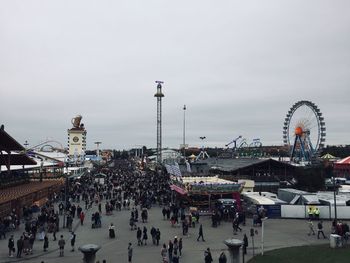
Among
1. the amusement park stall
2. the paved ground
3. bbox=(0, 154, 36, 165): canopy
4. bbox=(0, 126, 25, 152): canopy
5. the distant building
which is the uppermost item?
the distant building

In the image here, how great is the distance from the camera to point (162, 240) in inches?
938

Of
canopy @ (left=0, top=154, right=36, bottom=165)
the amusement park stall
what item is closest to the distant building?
canopy @ (left=0, top=154, right=36, bottom=165)

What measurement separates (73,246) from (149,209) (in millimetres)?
16312

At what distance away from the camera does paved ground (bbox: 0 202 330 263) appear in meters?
19.7

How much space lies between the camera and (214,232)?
86.1ft

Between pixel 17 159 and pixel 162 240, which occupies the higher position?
pixel 17 159

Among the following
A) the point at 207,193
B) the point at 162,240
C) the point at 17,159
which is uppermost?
the point at 17,159

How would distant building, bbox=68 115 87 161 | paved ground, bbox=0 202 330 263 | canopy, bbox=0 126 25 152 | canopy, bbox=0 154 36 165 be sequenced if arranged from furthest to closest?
distant building, bbox=68 115 87 161 < canopy, bbox=0 154 36 165 < canopy, bbox=0 126 25 152 < paved ground, bbox=0 202 330 263

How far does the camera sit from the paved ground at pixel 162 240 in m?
19.7

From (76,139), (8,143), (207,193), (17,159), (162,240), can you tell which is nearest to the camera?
(162,240)

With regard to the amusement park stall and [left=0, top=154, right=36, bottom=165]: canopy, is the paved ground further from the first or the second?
[left=0, top=154, right=36, bottom=165]: canopy

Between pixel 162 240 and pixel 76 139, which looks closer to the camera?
pixel 162 240

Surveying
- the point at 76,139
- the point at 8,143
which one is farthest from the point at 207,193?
the point at 76,139

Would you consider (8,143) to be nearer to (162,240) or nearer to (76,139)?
(162,240)
